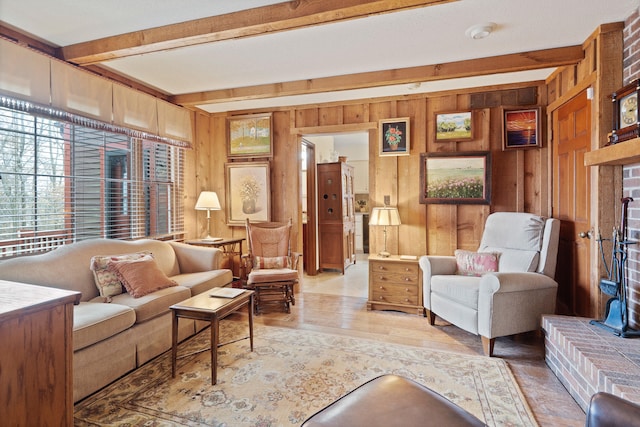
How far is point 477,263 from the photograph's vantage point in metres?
3.12

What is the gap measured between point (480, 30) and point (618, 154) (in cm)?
130

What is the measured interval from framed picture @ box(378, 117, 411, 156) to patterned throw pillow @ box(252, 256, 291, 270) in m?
1.82

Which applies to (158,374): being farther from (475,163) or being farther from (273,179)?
(475,163)

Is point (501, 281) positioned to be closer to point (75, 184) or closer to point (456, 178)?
point (456, 178)

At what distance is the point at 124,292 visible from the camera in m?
2.71

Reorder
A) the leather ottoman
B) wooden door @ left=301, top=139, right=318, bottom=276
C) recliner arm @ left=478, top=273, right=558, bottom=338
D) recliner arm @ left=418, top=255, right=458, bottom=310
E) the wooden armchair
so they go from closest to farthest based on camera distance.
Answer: the leather ottoman
recliner arm @ left=478, top=273, right=558, bottom=338
recliner arm @ left=418, top=255, right=458, bottom=310
the wooden armchair
wooden door @ left=301, top=139, right=318, bottom=276

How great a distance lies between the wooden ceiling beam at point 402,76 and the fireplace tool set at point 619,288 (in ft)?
4.71

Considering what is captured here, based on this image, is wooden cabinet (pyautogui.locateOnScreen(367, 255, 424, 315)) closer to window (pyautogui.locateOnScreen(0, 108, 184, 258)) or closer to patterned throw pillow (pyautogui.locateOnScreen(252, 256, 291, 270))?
patterned throw pillow (pyautogui.locateOnScreen(252, 256, 291, 270))

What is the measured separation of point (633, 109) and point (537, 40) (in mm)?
971

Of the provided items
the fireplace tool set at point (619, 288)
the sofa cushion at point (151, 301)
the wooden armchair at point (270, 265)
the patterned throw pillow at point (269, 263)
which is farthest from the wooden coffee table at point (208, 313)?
the fireplace tool set at point (619, 288)

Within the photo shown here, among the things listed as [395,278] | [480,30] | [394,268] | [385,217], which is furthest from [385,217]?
[480,30]

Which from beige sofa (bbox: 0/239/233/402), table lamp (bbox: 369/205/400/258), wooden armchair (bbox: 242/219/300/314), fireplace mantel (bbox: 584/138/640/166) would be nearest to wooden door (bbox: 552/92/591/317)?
fireplace mantel (bbox: 584/138/640/166)

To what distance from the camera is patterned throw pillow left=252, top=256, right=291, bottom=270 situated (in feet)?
12.7

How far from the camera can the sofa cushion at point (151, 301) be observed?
7.91ft
